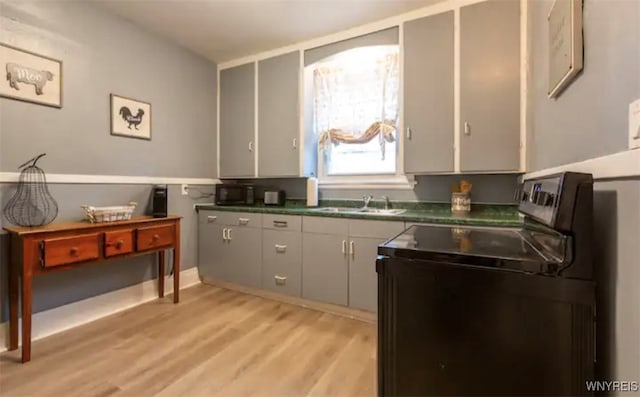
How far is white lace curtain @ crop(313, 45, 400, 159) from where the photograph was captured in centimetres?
284

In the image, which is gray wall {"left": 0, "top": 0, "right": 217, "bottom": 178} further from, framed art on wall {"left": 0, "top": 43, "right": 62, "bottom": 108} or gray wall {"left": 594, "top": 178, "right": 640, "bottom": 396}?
gray wall {"left": 594, "top": 178, "right": 640, "bottom": 396}

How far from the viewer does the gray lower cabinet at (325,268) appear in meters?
2.44

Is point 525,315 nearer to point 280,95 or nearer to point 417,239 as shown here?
point 417,239

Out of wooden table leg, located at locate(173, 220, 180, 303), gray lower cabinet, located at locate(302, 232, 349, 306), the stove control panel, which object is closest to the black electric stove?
the stove control panel

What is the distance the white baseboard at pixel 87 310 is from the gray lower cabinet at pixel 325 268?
1.44 m

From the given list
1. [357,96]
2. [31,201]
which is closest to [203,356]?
[31,201]

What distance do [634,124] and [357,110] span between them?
2450 millimetres

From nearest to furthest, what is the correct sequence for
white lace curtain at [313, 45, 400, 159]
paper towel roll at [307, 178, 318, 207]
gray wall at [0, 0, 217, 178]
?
gray wall at [0, 0, 217, 178] < white lace curtain at [313, 45, 400, 159] < paper towel roll at [307, 178, 318, 207]

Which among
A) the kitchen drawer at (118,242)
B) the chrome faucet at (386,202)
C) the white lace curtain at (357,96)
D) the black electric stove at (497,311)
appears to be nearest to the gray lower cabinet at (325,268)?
the chrome faucet at (386,202)

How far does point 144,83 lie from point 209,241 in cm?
162

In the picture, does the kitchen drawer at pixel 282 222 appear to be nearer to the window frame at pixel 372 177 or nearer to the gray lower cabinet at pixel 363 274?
the gray lower cabinet at pixel 363 274

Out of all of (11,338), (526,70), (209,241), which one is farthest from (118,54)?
(526,70)

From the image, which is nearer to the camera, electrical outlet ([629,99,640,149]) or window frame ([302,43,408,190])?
electrical outlet ([629,99,640,149])

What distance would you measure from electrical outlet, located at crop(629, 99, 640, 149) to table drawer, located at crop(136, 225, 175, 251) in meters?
2.74
